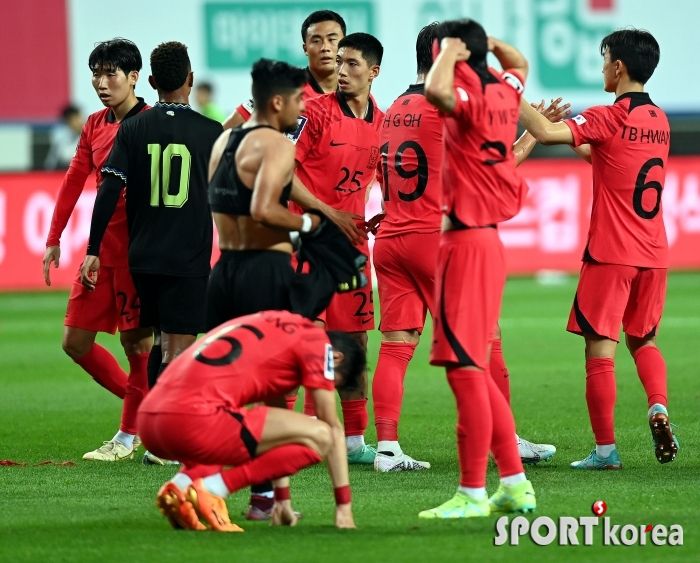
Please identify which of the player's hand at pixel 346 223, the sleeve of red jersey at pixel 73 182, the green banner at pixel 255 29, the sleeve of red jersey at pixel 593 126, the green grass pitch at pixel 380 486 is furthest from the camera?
the green banner at pixel 255 29

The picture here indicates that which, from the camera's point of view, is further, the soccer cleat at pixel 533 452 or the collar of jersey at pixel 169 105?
the collar of jersey at pixel 169 105

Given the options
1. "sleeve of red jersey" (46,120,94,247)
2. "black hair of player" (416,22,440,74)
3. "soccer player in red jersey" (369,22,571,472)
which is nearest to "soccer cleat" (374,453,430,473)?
"soccer player in red jersey" (369,22,571,472)

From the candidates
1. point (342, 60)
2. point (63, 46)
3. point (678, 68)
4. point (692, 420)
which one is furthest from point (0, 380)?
point (678, 68)

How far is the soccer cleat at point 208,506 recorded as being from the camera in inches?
217

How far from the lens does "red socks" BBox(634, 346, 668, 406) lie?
749 centimetres

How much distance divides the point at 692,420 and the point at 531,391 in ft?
5.84

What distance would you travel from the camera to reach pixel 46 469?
7.40 m

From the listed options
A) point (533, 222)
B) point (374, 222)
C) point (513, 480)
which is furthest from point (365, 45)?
point (533, 222)

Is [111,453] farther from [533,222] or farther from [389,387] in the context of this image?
[533,222]

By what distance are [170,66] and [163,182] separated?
660 millimetres

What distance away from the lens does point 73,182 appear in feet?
27.3

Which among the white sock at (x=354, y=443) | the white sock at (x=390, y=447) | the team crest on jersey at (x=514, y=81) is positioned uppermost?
the team crest on jersey at (x=514, y=81)

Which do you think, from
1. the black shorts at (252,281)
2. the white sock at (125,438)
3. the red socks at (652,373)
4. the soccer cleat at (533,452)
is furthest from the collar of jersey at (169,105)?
the red socks at (652,373)

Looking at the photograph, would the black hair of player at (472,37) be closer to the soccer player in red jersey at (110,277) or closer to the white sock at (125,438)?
the soccer player in red jersey at (110,277)
